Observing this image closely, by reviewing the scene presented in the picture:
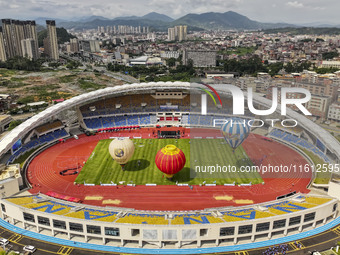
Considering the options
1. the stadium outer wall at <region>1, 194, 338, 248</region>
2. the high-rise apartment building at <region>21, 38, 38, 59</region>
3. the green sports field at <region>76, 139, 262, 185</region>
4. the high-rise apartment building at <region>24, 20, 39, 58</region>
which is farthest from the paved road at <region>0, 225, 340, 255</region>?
the high-rise apartment building at <region>24, 20, 39, 58</region>

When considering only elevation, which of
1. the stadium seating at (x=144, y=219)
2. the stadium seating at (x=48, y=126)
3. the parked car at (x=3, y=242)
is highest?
the stadium seating at (x=48, y=126)

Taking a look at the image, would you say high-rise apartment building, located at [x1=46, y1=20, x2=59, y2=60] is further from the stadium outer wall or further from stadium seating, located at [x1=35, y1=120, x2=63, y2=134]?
the stadium outer wall

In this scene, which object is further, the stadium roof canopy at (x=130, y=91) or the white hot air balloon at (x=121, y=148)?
the stadium roof canopy at (x=130, y=91)

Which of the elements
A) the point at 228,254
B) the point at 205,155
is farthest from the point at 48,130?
the point at 228,254

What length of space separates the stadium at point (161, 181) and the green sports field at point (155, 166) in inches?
7.0

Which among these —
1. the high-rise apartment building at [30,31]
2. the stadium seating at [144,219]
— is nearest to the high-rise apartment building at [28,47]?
the high-rise apartment building at [30,31]

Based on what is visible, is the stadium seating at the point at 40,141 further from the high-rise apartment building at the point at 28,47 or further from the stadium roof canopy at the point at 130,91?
the high-rise apartment building at the point at 28,47

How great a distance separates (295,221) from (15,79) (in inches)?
4861

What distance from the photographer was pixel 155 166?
45.7m

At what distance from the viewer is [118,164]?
46.4 m

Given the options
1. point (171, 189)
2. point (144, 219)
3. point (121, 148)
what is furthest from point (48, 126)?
point (144, 219)

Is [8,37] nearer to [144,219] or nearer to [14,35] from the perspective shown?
[14,35]

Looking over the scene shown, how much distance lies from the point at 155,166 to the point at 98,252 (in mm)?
19638

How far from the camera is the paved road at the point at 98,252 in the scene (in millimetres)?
27672
